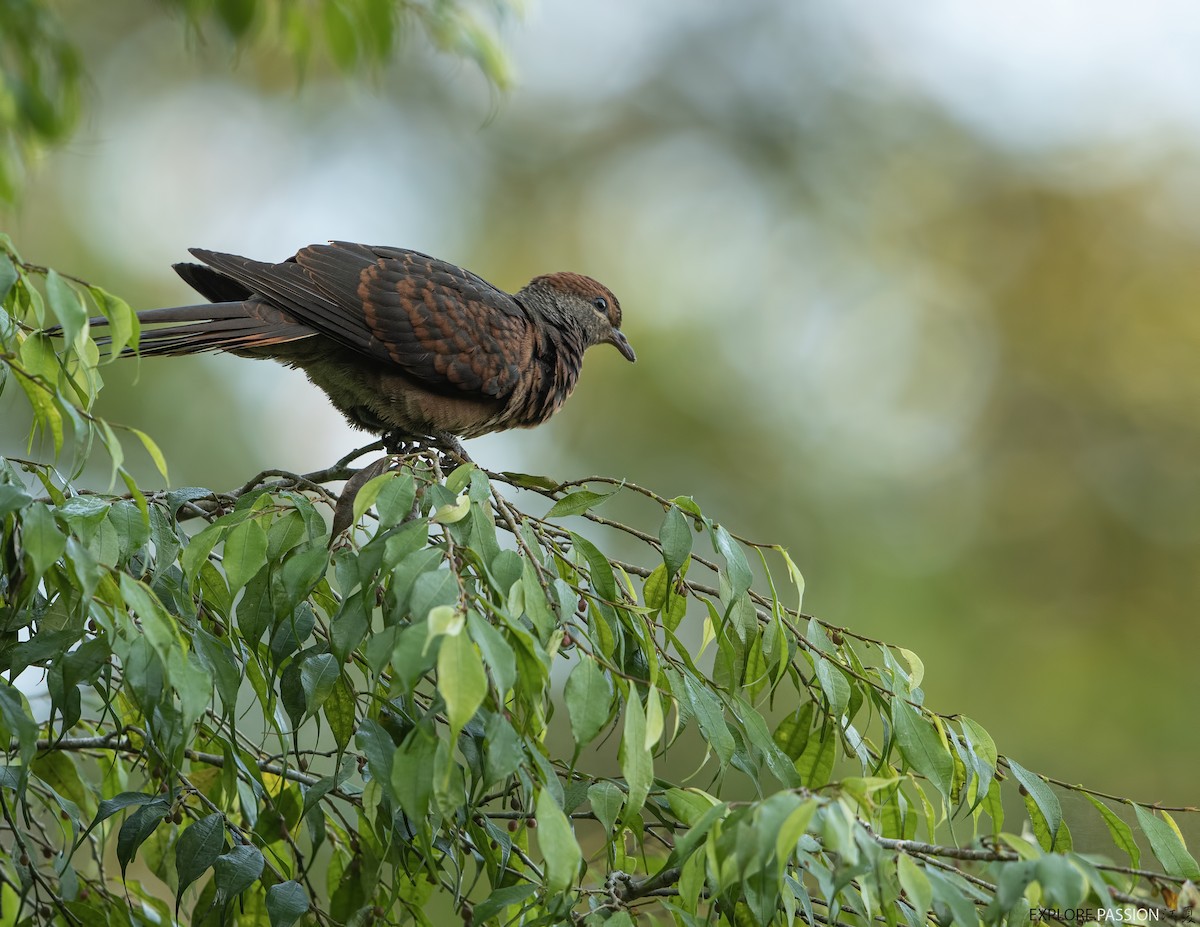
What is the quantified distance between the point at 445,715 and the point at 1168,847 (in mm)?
1251

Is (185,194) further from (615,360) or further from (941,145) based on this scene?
(941,145)

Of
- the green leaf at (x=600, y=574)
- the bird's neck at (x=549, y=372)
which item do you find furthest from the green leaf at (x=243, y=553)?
the bird's neck at (x=549, y=372)

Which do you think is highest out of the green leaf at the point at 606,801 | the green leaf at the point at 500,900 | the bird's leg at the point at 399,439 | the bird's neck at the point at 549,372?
the bird's neck at the point at 549,372

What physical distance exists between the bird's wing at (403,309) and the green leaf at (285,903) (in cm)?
186

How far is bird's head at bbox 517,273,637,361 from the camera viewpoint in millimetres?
4469

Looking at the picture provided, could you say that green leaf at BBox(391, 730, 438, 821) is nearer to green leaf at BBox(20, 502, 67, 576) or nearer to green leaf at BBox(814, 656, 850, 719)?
green leaf at BBox(20, 502, 67, 576)

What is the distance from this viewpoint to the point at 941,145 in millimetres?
11102

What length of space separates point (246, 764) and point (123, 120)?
825 centimetres

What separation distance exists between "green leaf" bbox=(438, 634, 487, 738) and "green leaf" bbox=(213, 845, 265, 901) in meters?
0.74

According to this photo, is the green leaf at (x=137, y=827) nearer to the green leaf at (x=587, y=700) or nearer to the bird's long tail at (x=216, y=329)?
the green leaf at (x=587, y=700)

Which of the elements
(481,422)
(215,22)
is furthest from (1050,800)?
(481,422)

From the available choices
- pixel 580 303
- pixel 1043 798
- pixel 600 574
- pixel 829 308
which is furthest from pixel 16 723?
pixel 829 308

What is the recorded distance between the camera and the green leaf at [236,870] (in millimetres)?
1917

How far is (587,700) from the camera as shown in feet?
5.29
